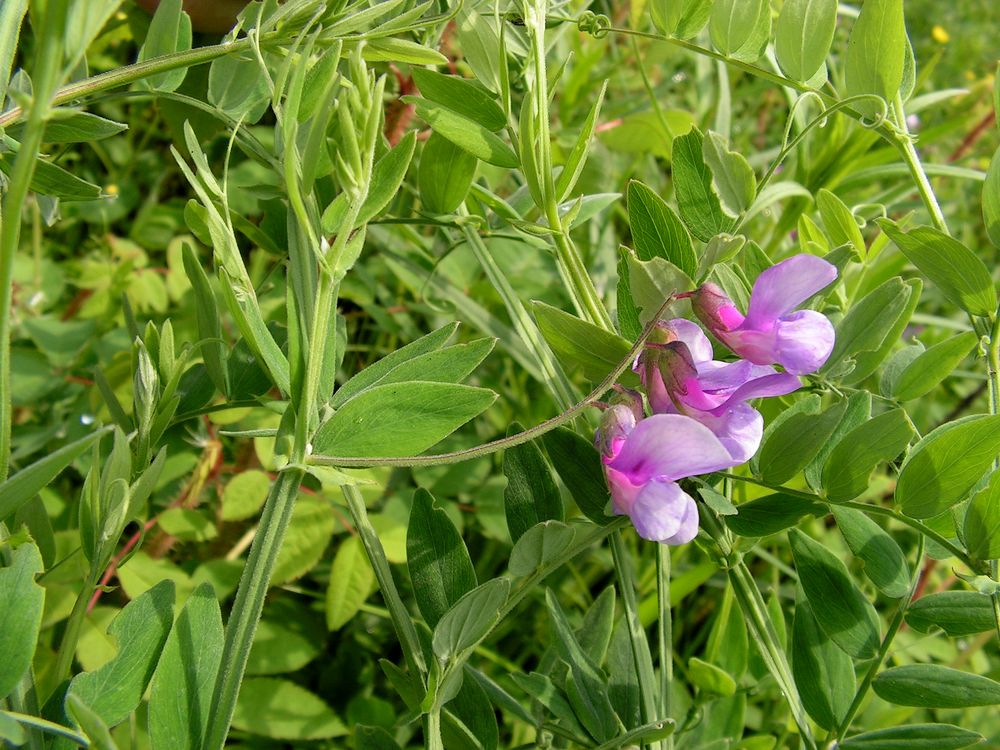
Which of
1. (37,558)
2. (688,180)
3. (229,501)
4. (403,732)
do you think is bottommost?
(403,732)

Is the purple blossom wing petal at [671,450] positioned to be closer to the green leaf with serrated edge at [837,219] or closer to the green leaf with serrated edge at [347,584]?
the green leaf with serrated edge at [837,219]

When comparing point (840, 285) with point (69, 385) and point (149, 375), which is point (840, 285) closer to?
point (149, 375)

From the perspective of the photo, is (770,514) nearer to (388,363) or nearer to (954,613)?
(954,613)

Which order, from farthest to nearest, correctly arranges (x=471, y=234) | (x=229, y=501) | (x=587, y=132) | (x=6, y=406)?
(x=229, y=501)
(x=471, y=234)
(x=587, y=132)
(x=6, y=406)

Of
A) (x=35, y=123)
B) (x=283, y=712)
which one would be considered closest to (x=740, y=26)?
(x=35, y=123)

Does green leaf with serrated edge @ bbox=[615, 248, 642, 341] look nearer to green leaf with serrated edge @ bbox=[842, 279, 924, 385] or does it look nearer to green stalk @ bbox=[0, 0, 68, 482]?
green leaf with serrated edge @ bbox=[842, 279, 924, 385]

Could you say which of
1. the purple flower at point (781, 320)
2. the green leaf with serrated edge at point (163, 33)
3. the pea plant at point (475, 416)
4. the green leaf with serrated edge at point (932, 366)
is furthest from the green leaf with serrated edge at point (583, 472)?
the green leaf with serrated edge at point (163, 33)

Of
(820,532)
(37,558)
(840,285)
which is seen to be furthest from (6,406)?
(820,532)

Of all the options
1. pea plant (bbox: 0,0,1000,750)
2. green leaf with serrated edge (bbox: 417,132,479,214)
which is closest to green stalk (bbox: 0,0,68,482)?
pea plant (bbox: 0,0,1000,750)
